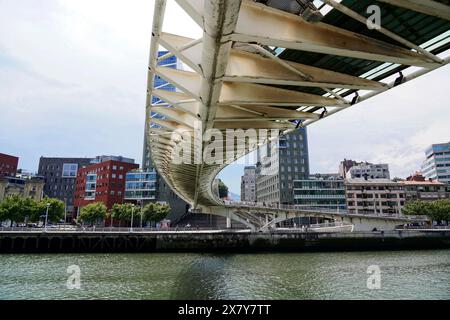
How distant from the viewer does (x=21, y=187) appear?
3059 inches

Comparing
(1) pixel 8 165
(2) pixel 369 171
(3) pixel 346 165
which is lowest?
(1) pixel 8 165

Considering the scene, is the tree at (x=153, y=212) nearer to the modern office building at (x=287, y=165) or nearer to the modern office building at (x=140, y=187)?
the modern office building at (x=140, y=187)

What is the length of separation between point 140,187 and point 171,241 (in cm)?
3482

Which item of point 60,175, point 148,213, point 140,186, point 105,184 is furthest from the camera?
point 60,175

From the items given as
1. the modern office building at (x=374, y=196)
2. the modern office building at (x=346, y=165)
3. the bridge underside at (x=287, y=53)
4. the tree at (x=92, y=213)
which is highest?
the modern office building at (x=346, y=165)

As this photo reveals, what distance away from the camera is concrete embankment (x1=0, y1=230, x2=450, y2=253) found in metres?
39.2

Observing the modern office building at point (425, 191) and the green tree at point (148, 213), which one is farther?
the modern office building at point (425, 191)

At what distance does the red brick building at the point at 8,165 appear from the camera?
273 feet

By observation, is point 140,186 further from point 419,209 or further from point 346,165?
point 346,165

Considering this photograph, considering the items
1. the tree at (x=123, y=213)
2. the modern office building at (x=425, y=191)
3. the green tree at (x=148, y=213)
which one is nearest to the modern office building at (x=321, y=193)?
the modern office building at (x=425, y=191)

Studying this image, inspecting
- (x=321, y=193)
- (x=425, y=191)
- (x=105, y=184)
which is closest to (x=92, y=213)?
(x=105, y=184)

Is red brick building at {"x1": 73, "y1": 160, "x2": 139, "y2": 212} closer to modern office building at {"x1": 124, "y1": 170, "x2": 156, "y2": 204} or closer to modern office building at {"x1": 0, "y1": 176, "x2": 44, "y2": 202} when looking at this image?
modern office building at {"x1": 124, "y1": 170, "x2": 156, "y2": 204}

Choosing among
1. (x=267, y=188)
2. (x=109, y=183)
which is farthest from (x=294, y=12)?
(x=267, y=188)

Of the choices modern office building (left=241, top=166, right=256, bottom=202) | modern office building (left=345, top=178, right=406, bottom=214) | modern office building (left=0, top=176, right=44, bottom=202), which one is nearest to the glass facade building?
modern office building (left=0, top=176, right=44, bottom=202)
